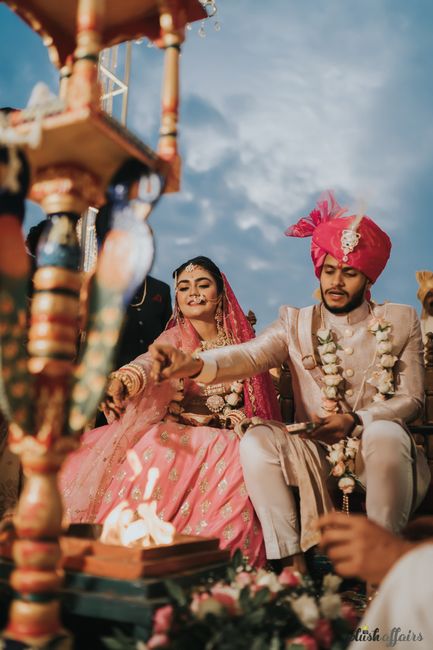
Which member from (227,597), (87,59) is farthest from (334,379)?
(87,59)

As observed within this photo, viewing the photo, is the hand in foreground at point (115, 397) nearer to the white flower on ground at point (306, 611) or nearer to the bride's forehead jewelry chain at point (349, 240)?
the bride's forehead jewelry chain at point (349, 240)

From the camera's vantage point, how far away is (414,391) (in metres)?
2.95

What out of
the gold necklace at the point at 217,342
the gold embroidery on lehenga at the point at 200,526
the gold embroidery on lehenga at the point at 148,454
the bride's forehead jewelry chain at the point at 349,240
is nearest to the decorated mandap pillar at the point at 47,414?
the gold embroidery on lehenga at the point at 200,526

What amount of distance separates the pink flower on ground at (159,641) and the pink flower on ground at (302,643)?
11.5 inches

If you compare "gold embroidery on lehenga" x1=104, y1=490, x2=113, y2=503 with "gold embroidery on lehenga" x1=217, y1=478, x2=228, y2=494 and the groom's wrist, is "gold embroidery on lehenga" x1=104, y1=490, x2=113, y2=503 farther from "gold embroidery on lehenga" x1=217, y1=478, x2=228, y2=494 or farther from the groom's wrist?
the groom's wrist

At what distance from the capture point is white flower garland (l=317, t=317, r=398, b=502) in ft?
9.11

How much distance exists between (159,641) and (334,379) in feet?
5.97

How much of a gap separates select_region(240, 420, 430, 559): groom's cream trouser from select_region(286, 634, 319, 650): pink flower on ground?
3.24ft

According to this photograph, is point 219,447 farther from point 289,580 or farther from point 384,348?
point 289,580

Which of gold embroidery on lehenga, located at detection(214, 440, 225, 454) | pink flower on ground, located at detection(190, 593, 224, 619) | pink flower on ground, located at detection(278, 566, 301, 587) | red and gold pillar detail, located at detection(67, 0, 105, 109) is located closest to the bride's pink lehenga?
gold embroidery on lehenga, located at detection(214, 440, 225, 454)

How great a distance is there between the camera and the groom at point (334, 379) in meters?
2.51

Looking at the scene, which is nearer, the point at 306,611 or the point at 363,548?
the point at 363,548

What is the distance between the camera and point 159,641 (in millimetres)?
1388

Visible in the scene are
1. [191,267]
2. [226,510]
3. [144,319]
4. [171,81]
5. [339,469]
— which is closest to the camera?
[171,81]
